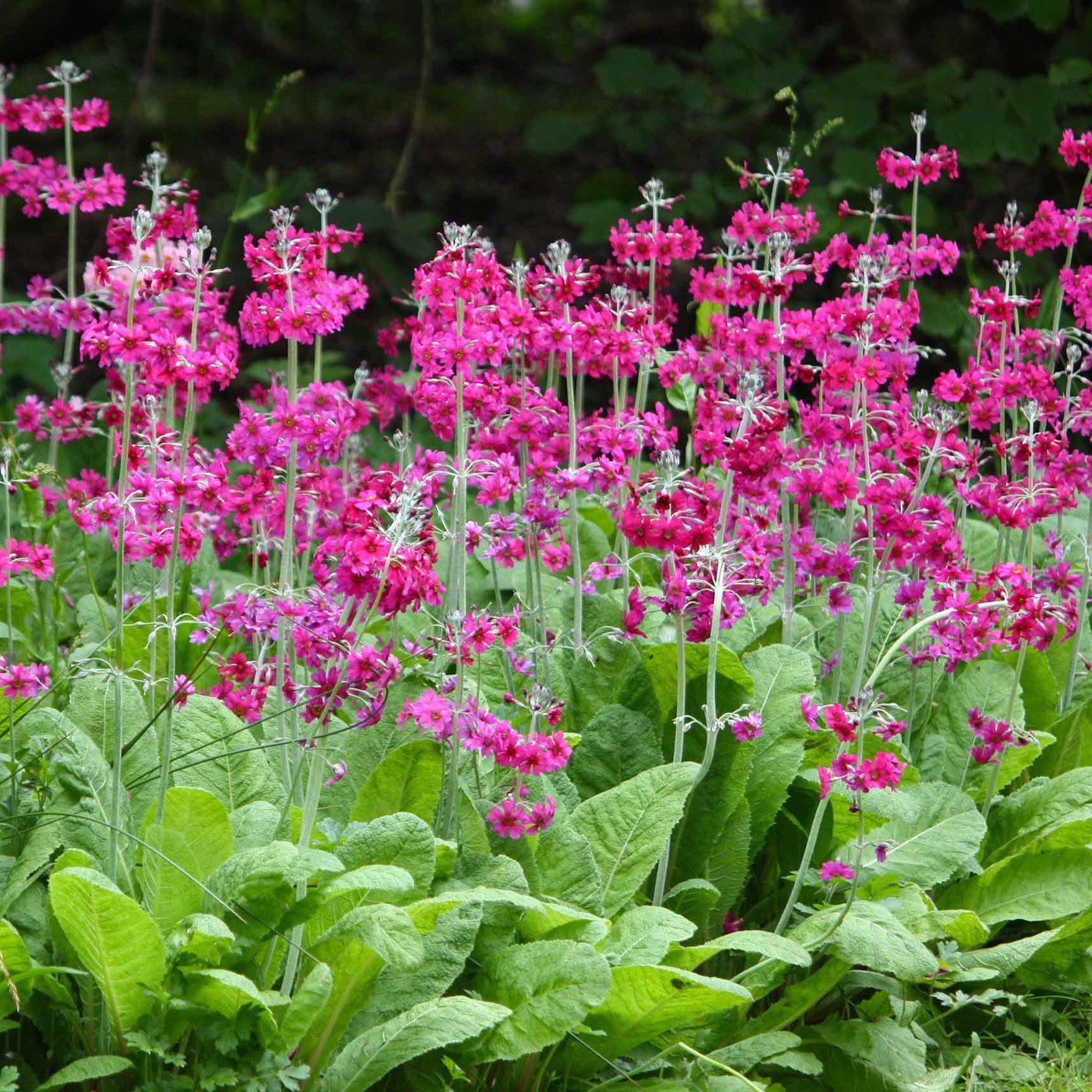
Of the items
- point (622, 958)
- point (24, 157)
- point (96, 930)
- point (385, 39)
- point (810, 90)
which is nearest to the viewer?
point (96, 930)

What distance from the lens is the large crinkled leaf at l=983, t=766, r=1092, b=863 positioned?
2.91 metres

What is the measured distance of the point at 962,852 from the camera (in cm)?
275

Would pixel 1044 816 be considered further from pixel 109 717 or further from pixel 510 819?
pixel 109 717

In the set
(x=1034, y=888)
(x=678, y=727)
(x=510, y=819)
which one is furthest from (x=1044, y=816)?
(x=510, y=819)

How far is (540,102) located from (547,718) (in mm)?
8293

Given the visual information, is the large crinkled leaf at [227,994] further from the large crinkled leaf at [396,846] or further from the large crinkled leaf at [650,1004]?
the large crinkled leaf at [650,1004]

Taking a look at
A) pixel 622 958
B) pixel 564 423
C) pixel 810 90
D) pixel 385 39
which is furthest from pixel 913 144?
pixel 385 39

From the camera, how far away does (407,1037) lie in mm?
2156

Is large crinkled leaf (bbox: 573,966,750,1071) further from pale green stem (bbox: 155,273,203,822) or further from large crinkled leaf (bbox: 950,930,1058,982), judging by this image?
pale green stem (bbox: 155,273,203,822)

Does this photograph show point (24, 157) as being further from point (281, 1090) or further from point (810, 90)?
point (810, 90)

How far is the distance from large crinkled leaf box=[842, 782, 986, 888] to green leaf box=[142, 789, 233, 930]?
1156mm

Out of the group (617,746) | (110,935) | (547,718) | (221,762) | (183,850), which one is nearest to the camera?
(110,935)

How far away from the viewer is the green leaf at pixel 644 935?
236 cm

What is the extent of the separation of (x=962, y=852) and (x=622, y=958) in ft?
2.46
